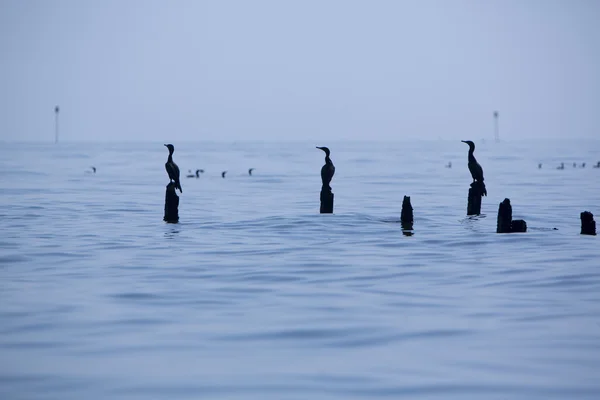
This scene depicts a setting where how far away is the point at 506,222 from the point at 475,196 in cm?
396

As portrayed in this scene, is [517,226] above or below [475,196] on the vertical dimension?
below

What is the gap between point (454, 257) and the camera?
63.4 feet

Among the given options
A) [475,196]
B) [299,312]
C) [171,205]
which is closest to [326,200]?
[475,196]

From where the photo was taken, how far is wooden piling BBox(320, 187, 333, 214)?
2716 centimetres

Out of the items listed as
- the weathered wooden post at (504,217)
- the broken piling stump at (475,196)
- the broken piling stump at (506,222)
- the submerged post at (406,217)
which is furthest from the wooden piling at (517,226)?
the broken piling stump at (475,196)

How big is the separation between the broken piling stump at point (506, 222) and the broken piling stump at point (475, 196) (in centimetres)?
357

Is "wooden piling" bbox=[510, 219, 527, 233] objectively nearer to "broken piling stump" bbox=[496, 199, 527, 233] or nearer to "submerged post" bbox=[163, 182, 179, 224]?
"broken piling stump" bbox=[496, 199, 527, 233]

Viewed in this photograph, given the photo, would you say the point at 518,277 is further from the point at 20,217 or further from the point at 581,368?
the point at 20,217

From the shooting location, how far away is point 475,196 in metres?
27.0

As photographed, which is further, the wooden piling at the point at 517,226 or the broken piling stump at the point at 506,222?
the wooden piling at the point at 517,226

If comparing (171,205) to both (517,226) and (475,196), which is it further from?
(517,226)

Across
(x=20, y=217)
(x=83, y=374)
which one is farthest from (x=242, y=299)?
(x=20, y=217)

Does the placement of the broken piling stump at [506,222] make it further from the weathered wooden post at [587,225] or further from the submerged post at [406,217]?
the submerged post at [406,217]

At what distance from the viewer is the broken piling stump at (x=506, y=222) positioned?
896 inches
